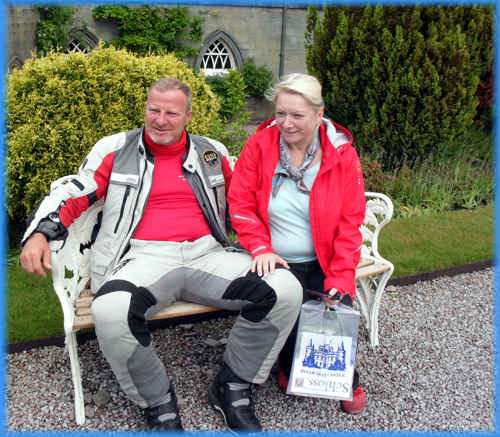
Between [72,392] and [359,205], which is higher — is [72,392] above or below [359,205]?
below

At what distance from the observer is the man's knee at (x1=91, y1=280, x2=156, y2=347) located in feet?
7.27

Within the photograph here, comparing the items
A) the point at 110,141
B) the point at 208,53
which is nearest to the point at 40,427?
the point at 110,141

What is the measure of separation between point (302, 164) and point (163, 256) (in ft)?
3.10

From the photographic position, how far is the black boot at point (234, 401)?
243 cm

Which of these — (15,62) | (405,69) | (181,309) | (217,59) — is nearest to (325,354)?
(181,309)

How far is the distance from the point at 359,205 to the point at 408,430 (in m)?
1.27

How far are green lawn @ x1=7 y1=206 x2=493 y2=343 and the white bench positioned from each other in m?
0.47

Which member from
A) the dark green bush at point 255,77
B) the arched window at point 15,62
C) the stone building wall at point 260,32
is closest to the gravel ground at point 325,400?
the arched window at point 15,62

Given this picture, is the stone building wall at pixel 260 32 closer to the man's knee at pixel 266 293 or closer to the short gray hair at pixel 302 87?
the short gray hair at pixel 302 87

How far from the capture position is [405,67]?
237 inches

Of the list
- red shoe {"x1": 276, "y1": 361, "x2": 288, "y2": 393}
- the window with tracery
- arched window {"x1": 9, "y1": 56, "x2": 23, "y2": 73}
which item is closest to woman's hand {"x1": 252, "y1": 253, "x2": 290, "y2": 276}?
red shoe {"x1": 276, "y1": 361, "x2": 288, "y2": 393}

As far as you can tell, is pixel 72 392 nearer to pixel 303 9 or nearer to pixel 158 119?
pixel 158 119

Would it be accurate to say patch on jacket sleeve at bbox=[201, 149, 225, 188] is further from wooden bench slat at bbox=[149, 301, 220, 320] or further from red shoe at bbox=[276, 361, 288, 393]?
red shoe at bbox=[276, 361, 288, 393]

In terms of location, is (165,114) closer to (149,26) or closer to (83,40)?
(83,40)
